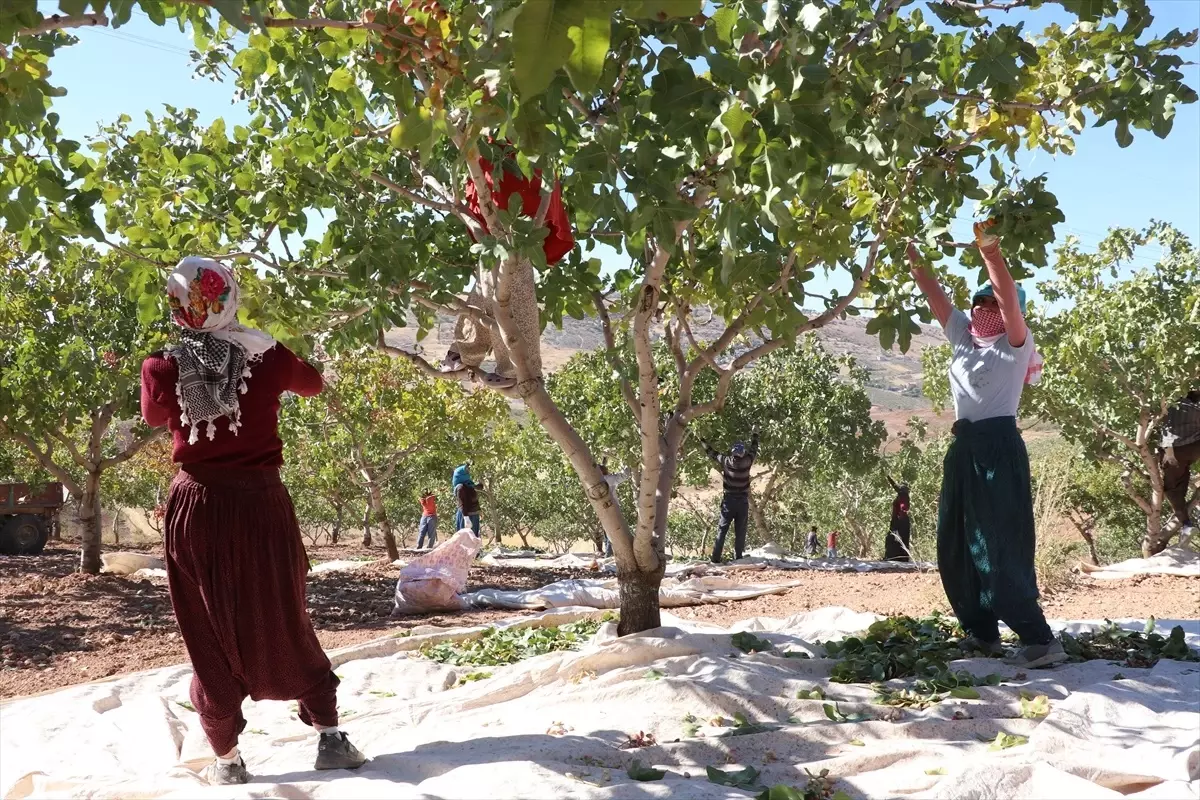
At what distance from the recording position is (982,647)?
4.34 meters

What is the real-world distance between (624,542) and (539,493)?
24.7 m

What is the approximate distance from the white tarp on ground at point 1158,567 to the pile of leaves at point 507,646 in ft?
17.6

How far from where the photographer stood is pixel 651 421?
4719 millimetres

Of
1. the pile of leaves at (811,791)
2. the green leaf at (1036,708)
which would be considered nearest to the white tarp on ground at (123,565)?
the pile of leaves at (811,791)

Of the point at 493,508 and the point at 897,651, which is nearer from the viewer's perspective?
the point at 897,651

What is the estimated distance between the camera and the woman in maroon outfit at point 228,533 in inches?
120

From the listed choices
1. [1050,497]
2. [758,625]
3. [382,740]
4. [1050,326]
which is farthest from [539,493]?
[382,740]

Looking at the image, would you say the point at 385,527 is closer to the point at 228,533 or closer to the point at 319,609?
the point at 319,609

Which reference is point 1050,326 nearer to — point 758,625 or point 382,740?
point 758,625

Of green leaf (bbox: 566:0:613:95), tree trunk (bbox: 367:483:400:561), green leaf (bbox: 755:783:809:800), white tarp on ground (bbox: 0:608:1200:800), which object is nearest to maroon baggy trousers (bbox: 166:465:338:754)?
white tarp on ground (bbox: 0:608:1200:800)

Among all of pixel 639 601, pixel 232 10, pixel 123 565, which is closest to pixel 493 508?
pixel 123 565

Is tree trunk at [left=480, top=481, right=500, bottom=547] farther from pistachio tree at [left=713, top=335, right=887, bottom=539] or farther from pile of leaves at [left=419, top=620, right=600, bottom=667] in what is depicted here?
pile of leaves at [left=419, top=620, right=600, bottom=667]

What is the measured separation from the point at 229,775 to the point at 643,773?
1.32m

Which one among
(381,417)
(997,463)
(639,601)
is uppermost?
(381,417)
